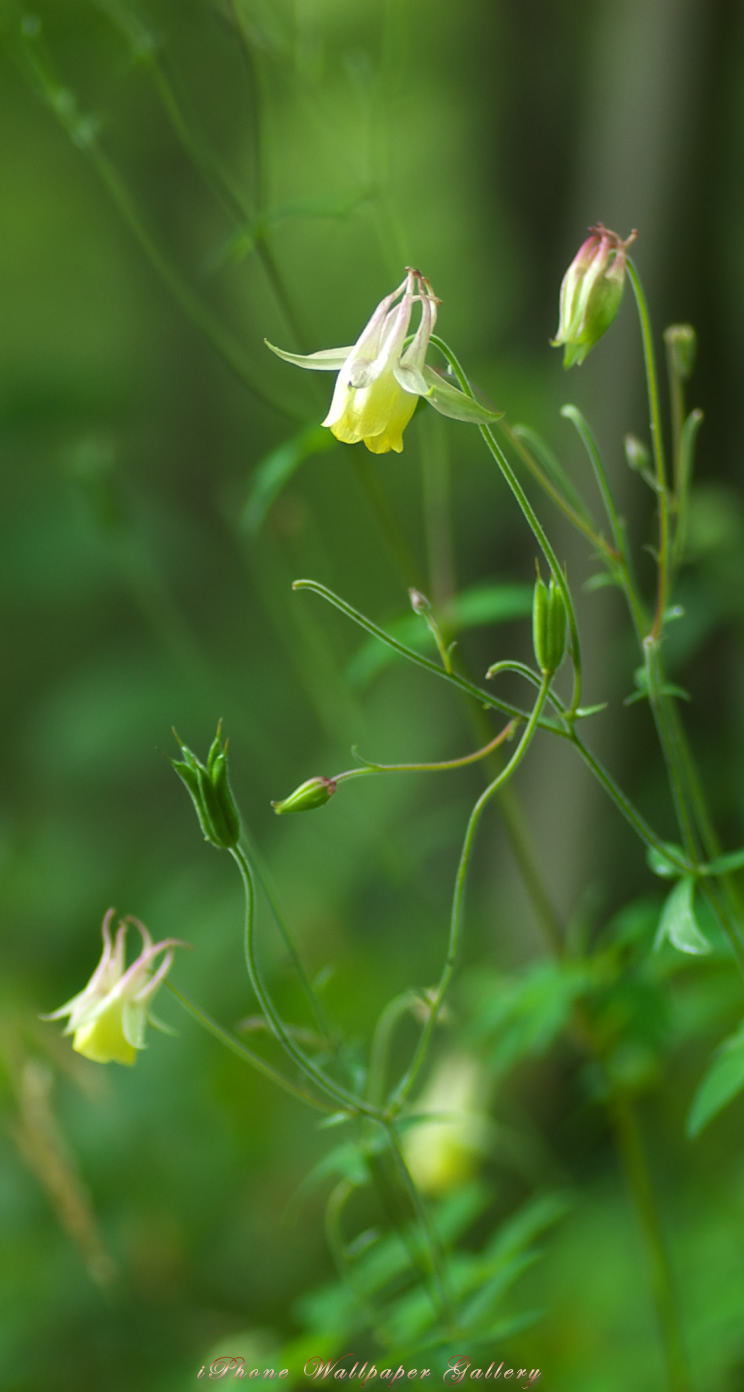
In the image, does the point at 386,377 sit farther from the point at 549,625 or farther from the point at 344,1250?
the point at 344,1250

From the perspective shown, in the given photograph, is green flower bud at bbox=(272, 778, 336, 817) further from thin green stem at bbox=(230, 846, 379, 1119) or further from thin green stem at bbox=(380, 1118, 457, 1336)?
thin green stem at bbox=(380, 1118, 457, 1336)

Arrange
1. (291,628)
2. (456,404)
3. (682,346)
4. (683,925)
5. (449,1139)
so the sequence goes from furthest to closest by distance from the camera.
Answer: (291,628)
(449,1139)
(682,346)
(683,925)
(456,404)

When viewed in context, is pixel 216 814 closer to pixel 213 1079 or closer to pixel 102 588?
pixel 213 1079

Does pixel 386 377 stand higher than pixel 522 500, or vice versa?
pixel 386 377

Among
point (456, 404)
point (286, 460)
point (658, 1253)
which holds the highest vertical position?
point (286, 460)

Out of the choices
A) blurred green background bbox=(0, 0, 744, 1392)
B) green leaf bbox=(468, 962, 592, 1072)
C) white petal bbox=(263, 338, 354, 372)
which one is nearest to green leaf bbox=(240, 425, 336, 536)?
blurred green background bbox=(0, 0, 744, 1392)

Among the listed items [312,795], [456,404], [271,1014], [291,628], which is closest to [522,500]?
[456,404]

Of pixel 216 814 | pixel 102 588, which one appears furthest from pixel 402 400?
pixel 102 588

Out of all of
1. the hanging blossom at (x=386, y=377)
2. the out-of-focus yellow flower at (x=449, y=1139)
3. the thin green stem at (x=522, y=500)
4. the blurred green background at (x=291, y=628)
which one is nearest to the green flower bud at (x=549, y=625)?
the thin green stem at (x=522, y=500)
